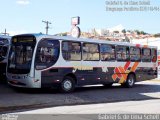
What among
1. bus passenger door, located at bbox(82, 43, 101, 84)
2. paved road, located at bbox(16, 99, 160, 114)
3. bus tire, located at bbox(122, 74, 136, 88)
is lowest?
paved road, located at bbox(16, 99, 160, 114)

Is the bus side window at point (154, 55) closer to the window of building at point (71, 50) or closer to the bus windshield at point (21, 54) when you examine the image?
the window of building at point (71, 50)

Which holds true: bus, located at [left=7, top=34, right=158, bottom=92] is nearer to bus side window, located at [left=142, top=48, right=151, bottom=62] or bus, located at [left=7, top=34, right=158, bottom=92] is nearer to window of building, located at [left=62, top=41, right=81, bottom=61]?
window of building, located at [left=62, top=41, right=81, bottom=61]

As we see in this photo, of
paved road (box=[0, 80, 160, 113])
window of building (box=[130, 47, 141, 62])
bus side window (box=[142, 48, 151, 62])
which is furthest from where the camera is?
bus side window (box=[142, 48, 151, 62])

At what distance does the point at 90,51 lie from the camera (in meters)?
20.6

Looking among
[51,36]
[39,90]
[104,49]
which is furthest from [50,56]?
[104,49]

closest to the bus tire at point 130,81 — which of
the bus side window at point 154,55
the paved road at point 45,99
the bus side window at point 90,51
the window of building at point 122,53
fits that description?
the window of building at point 122,53

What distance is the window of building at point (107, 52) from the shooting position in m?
21.6

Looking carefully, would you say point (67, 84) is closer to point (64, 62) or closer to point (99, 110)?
point (64, 62)

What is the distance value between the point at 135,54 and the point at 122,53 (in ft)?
5.34

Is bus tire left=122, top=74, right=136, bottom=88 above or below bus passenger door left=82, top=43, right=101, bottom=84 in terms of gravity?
below

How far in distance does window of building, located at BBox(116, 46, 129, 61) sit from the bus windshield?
6792 millimetres

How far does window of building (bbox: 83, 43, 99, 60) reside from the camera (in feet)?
66.1

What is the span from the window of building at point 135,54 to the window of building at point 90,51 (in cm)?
394

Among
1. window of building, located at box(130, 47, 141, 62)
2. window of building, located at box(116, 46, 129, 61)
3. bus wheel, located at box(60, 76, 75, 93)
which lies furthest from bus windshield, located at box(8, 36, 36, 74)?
window of building, located at box(130, 47, 141, 62)
